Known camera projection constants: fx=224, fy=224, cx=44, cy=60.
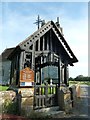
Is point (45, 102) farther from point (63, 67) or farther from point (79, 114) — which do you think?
A: point (63, 67)

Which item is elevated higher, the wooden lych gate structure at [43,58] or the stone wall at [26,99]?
the wooden lych gate structure at [43,58]

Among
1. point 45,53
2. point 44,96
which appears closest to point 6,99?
point 44,96

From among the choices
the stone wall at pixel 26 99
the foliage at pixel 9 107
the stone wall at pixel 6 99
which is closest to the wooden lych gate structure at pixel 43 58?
the stone wall at pixel 26 99

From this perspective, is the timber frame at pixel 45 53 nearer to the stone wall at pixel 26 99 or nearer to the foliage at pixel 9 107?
the stone wall at pixel 26 99

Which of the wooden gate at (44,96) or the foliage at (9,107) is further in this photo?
the wooden gate at (44,96)

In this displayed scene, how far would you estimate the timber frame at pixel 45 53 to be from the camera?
1248 cm

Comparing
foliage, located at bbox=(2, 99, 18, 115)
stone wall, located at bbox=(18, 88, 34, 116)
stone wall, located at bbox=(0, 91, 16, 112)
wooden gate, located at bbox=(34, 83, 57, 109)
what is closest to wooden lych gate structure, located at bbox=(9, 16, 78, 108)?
wooden gate, located at bbox=(34, 83, 57, 109)

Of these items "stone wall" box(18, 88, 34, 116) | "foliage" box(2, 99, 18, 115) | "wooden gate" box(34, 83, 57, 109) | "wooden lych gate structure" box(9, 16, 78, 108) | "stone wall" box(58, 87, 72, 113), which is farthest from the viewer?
"stone wall" box(58, 87, 72, 113)

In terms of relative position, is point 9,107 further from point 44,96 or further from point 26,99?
point 44,96

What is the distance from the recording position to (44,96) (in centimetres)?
1281

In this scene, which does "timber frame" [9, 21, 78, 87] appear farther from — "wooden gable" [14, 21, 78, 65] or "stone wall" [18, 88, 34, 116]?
"stone wall" [18, 88, 34, 116]

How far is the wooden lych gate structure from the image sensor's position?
12242 millimetres

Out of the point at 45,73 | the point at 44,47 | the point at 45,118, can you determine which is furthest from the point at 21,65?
the point at 45,73

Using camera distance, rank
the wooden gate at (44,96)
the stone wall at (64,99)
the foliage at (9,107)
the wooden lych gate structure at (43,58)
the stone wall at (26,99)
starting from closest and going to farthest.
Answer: the foliage at (9,107), the stone wall at (26,99), the wooden lych gate structure at (43,58), the wooden gate at (44,96), the stone wall at (64,99)
